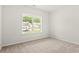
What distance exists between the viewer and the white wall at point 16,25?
4.02 ft

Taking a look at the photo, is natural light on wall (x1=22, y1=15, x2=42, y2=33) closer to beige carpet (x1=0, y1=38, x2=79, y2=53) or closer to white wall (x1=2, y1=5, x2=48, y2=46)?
white wall (x1=2, y1=5, x2=48, y2=46)

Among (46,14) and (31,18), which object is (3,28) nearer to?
(31,18)

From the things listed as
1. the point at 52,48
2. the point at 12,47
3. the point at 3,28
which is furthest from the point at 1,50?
the point at 52,48

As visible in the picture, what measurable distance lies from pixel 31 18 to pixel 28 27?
17 centimetres

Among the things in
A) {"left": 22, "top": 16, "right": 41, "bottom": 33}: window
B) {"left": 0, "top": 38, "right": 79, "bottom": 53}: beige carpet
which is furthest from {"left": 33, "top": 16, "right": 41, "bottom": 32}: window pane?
{"left": 0, "top": 38, "right": 79, "bottom": 53}: beige carpet

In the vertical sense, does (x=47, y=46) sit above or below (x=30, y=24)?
below

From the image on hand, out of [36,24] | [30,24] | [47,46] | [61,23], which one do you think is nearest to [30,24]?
[30,24]

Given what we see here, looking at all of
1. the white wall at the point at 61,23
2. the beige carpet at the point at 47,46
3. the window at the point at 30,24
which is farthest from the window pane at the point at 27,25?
the white wall at the point at 61,23

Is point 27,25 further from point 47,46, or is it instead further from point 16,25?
point 47,46

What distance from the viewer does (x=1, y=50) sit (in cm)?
116

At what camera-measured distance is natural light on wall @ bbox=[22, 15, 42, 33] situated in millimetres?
1356

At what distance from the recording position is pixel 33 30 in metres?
1.39

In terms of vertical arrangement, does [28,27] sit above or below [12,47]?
above

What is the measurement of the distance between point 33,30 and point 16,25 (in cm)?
30
